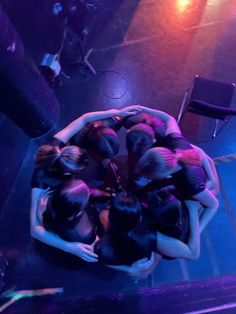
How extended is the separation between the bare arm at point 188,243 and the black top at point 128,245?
0.07 m

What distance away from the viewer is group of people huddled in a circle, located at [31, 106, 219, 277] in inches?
85.7

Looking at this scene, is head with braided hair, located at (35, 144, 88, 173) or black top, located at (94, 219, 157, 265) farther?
head with braided hair, located at (35, 144, 88, 173)

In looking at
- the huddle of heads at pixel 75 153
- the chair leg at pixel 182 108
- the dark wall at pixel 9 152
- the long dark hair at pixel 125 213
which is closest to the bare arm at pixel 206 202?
the long dark hair at pixel 125 213

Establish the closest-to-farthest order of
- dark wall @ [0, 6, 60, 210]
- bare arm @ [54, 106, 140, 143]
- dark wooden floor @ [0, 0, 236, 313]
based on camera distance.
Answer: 1. bare arm @ [54, 106, 140, 143]
2. dark wall @ [0, 6, 60, 210]
3. dark wooden floor @ [0, 0, 236, 313]

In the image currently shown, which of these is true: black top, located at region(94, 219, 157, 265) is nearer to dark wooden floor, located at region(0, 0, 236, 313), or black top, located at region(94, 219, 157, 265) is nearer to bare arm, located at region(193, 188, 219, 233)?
bare arm, located at region(193, 188, 219, 233)

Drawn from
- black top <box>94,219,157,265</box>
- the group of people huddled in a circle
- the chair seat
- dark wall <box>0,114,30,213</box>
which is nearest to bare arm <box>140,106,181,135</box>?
the group of people huddled in a circle

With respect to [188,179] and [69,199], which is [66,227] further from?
[188,179]

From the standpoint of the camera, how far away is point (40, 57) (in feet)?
13.4

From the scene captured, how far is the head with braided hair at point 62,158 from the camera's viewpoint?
7.66ft

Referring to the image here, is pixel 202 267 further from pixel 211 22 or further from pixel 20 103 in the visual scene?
pixel 211 22

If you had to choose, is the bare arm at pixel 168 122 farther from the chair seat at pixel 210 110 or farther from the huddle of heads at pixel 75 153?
the chair seat at pixel 210 110

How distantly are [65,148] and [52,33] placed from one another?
2.47 metres

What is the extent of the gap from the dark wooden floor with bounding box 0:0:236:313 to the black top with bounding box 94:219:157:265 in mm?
1024

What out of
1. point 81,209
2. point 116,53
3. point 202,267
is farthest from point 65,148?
point 116,53
